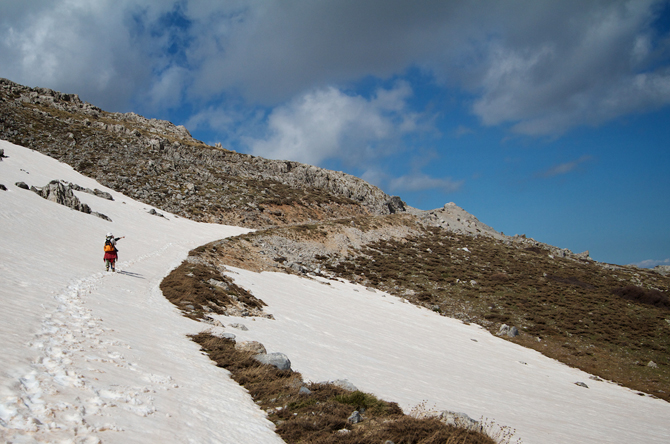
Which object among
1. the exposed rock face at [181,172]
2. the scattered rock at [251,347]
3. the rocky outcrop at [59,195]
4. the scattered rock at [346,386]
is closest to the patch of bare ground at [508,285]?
the rocky outcrop at [59,195]

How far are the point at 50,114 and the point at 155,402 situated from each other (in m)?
95.7

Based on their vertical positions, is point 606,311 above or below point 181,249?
above

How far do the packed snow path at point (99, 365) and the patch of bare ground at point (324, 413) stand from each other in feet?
1.48

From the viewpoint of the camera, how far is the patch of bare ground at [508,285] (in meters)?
29.0

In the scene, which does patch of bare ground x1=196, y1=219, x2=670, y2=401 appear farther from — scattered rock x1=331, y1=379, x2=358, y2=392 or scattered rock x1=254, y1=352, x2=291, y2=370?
scattered rock x1=331, y1=379, x2=358, y2=392

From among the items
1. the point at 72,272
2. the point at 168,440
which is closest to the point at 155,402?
the point at 168,440

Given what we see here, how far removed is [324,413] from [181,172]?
238 feet

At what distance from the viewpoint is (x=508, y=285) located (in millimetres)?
43812

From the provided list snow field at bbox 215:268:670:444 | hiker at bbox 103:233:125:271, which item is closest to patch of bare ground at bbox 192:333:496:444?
snow field at bbox 215:268:670:444

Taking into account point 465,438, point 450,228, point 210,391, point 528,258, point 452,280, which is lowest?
point 210,391

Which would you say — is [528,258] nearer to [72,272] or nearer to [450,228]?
[450,228]

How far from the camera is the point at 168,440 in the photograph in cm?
543

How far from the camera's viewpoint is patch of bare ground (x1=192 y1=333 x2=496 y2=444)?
695 cm

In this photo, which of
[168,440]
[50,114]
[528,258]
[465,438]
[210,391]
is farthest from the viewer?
[50,114]
